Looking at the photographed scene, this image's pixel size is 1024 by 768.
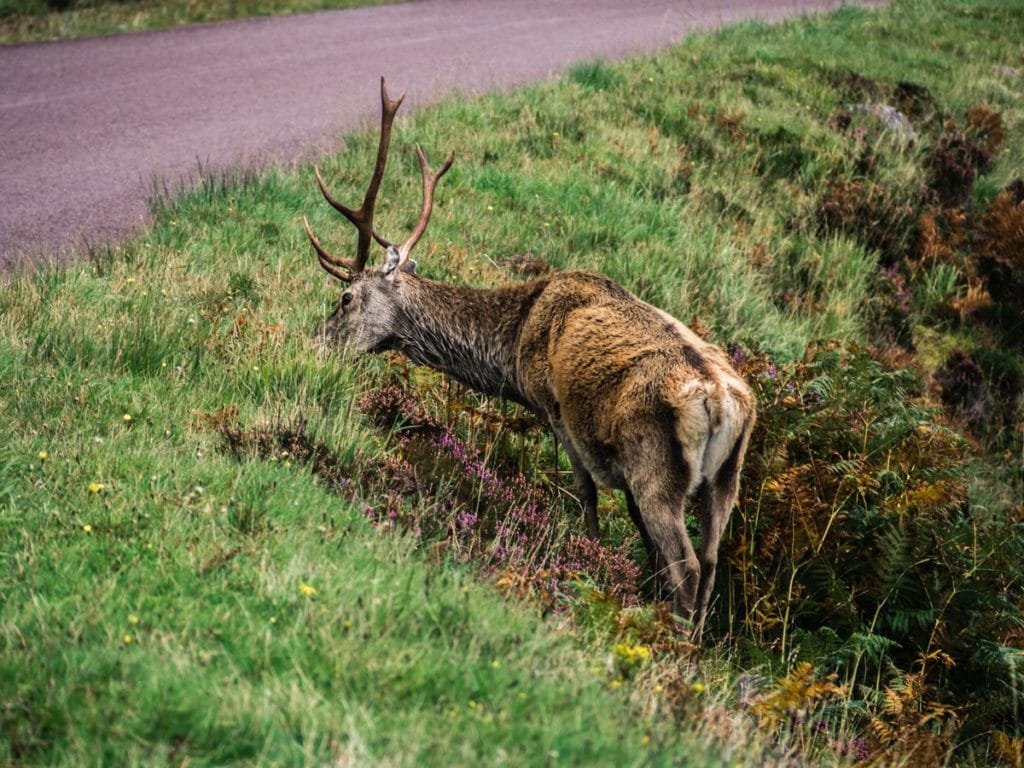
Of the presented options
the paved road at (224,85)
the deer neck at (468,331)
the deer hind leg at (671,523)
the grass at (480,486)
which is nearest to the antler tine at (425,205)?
the deer neck at (468,331)

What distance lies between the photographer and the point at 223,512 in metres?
4.18

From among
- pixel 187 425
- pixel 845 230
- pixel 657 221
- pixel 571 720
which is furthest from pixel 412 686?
pixel 845 230

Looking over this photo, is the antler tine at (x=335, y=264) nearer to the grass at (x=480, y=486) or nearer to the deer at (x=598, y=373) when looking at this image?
the deer at (x=598, y=373)

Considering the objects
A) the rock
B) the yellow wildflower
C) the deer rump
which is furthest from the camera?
the rock

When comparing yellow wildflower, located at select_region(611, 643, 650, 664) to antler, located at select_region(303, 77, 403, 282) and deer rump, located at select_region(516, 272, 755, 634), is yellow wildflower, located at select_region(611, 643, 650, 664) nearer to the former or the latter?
deer rump, located at select_region(516, 272, 755, 634)

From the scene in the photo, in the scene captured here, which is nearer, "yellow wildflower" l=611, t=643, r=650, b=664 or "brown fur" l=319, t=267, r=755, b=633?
"yellow wildflower" l=611, t=643, r=650, b=664

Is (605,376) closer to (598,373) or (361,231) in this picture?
(598,373)

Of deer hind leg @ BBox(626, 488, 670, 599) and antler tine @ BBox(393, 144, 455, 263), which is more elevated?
antler tine @ BBox(393, 144, 455, 263)

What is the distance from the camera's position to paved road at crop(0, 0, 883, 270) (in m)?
8.60

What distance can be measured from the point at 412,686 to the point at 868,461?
4.03 m

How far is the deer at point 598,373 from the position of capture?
5.10 metres

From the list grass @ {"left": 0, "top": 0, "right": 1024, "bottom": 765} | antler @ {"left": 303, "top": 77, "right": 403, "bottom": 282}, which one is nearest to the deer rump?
grass @ {"left": 0, "top": 0, "right": 1024, "bottom": 765}

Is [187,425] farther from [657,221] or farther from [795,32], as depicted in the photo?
[795,32]

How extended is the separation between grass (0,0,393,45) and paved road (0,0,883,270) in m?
0.42
